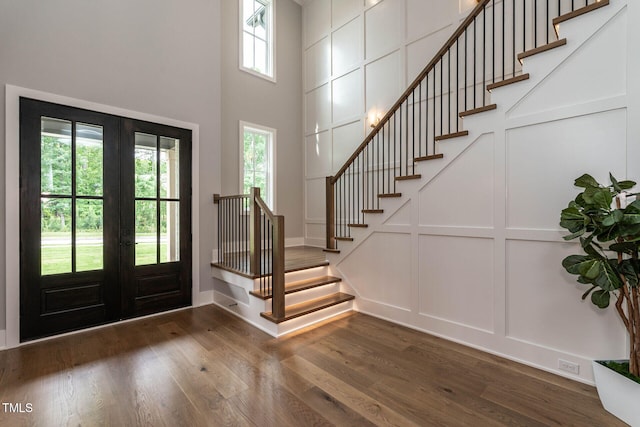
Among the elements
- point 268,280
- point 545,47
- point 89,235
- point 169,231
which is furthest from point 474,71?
point 89,235

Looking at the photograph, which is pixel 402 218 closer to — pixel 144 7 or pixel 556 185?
pixel 556 185

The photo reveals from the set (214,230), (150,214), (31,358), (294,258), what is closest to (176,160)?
(150,214)

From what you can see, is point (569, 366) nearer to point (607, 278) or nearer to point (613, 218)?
point (607, 278)

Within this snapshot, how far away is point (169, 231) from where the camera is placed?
3771 mm

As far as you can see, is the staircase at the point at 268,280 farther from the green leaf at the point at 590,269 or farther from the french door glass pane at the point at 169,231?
the green leaf at the point at 590,269

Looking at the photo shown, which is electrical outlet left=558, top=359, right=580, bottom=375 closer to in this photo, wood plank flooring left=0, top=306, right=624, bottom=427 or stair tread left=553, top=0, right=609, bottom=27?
wood plank flooring left=0, top=306, right=624, bottom=427

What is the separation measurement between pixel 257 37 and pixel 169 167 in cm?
331

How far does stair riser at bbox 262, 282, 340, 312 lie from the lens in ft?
11.1

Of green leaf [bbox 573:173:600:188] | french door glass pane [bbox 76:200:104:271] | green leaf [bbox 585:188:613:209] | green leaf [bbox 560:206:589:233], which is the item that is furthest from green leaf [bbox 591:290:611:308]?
french door glass pane [bbox 76:200:104:271]

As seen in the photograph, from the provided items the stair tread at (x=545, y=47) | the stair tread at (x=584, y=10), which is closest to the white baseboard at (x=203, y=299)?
the stair tread at (x=545, y=47)

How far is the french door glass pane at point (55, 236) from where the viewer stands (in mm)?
2920

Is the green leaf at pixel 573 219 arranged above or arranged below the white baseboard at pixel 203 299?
above

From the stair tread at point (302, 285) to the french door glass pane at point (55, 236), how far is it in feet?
6.45

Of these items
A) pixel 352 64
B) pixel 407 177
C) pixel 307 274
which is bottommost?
pixel 307 274
